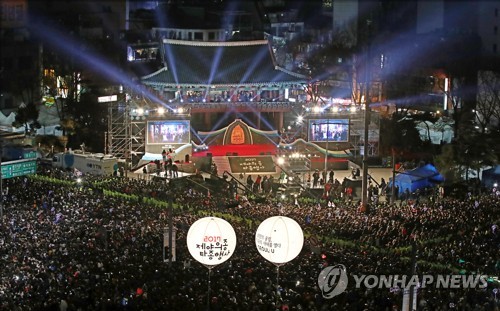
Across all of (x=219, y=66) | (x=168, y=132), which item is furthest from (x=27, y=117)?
(x=219, y=66)

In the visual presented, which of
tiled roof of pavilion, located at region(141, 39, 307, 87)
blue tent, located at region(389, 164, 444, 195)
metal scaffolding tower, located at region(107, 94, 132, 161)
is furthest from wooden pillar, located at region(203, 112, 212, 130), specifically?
blue tent, located at region(389, 164, 444, 195)

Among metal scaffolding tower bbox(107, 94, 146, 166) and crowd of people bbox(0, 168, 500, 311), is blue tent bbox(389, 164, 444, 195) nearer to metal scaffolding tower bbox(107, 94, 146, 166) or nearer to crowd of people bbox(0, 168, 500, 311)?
crowd of people bbox(0, 168, 500, 311)

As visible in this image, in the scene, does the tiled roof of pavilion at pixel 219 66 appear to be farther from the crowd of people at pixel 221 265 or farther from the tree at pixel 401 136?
the crowd of people at pixel 221 265

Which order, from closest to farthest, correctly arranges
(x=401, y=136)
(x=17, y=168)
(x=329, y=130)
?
(x=17, y=168), (x=329, y=130), (x=401, y=136)

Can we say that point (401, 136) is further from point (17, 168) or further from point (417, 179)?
point (17, 168)

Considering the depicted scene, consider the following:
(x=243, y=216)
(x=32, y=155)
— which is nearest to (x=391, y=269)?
(x=243, y=216)

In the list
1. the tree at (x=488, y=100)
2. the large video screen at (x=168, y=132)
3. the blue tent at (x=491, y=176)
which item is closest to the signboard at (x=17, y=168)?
the large video screen at (x=168, y=132)
